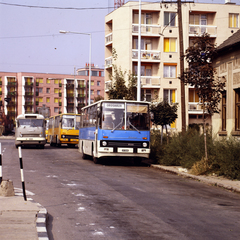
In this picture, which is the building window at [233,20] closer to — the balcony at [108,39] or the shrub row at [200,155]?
the balcony at [108,39]

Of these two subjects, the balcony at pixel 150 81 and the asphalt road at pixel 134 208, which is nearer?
the asphalt road at pixel 134 208

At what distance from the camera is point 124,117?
18.8 m

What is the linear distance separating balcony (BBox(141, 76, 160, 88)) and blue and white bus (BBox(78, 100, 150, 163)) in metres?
29.0

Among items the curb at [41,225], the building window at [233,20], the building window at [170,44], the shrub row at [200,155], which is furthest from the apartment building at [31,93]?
the curb at [41,225]

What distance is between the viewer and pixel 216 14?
48125mm

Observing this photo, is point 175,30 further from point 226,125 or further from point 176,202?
point 176,202

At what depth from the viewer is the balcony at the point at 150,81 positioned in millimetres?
48031

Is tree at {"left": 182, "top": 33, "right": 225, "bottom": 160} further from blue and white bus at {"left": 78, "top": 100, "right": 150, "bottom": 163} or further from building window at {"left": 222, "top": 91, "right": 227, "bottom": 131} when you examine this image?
building window at {"left": 222, "top": 91, "right": 227, "bottom": 131}

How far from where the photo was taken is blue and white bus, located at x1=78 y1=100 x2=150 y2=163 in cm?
1862

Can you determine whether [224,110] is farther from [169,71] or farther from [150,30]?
[150,30]

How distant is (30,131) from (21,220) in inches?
1097

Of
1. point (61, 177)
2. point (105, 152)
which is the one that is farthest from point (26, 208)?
point (105, 152)

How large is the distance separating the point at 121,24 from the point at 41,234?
1772 inches

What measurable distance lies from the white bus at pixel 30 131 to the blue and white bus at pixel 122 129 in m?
15.3
